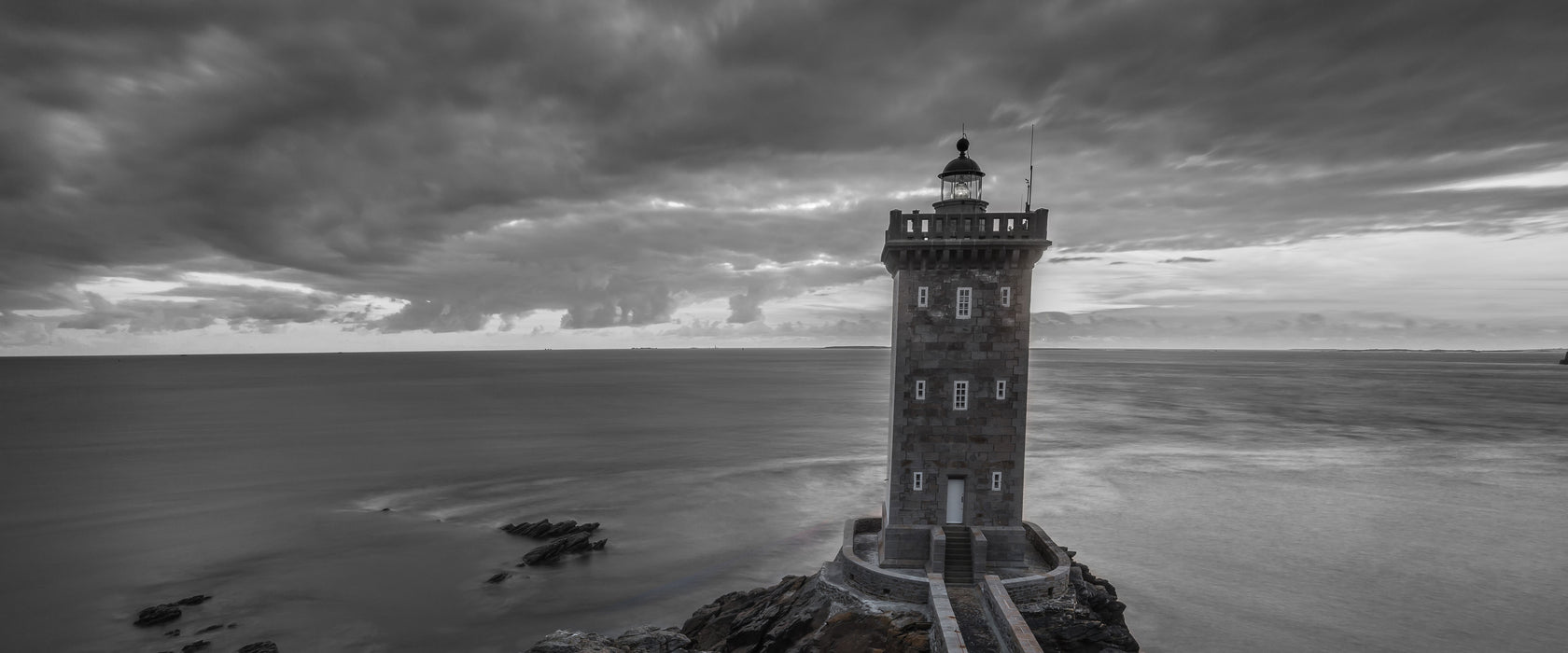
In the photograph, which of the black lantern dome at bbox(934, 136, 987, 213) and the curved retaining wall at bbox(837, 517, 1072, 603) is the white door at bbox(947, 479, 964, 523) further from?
the black lantern dome at bbox(934, 136, 987, 213)

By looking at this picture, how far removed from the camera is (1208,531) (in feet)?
114

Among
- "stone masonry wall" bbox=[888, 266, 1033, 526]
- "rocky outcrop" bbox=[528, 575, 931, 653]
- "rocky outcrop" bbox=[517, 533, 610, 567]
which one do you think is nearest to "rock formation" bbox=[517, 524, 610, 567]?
"rocky outcrop" bbox=[517, 533, 610, 567]

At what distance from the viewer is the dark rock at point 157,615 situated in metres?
23.3

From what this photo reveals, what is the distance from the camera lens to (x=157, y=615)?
2355 cm

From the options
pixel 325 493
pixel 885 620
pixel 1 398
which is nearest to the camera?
pixel 885 620

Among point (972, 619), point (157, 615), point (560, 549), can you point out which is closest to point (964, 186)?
point (972, 619)

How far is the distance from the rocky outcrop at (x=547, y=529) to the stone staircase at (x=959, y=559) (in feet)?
67.1

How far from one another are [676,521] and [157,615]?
20.5 meters

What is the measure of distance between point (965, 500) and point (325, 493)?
40660 millimetres

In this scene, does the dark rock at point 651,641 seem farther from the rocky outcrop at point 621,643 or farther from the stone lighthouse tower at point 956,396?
the stone lighthouse tower at point 956,396

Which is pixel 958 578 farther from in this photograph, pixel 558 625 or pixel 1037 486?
pixel 1037 486

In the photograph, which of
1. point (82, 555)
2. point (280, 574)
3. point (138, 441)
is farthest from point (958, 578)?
point (138, 441)

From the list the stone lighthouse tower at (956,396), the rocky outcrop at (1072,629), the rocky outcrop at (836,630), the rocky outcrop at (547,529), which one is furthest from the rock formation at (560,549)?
the rocky outcrop at (1072,629)

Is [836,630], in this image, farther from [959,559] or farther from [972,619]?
[959,559]
